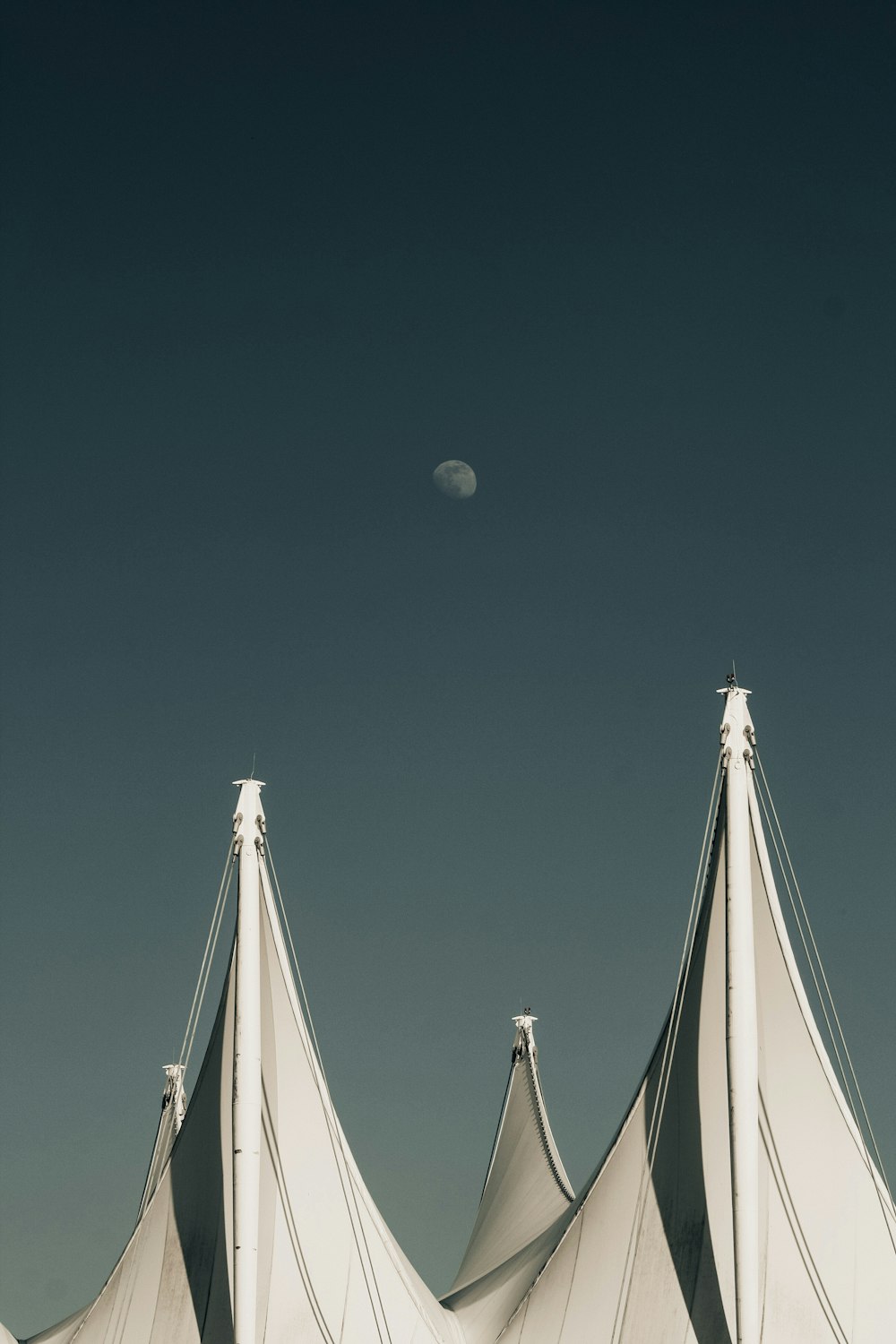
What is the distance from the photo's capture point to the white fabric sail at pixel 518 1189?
1324 inches

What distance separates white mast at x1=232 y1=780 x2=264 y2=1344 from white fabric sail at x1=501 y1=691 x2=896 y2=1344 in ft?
14.4

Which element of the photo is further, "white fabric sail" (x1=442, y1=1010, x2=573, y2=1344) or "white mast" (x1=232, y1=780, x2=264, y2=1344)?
"white fabric sail" (x1=442, y1=1010, x2=573, y2=1344)

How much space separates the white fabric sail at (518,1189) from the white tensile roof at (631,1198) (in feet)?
16.1

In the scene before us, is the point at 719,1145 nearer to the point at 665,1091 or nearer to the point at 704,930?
the point at 665,1091

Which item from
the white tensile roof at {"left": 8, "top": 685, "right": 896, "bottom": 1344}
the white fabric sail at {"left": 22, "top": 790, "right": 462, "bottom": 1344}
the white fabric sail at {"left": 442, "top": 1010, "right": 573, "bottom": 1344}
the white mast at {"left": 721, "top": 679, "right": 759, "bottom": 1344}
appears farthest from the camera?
the white fabric sail at {"left": 442, "top": 1010, "right": 573, "bottom": 1344}

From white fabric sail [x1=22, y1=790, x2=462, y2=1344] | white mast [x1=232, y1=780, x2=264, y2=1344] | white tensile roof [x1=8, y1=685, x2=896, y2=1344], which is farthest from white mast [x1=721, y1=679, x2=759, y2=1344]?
white mast [x1=232, y1=780, x2=264, y2=1344]

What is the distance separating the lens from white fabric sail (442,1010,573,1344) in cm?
3362

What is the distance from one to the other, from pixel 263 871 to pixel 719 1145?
757 cm

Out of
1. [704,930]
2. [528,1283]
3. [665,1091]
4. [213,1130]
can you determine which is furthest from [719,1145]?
[213,1130]

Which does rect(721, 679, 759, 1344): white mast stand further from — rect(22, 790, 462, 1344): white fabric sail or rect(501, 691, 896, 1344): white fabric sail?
rect(22, 790, 462, 1344): white fabric sail

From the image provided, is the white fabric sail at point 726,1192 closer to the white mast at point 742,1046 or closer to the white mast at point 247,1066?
the white mast at point 742,1046

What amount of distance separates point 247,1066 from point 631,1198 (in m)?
5.65

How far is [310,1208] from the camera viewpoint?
83.6ft

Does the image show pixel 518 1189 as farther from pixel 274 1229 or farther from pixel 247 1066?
pixel 247 1066
